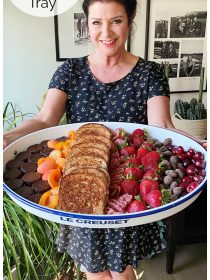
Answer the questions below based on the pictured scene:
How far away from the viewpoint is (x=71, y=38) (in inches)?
106

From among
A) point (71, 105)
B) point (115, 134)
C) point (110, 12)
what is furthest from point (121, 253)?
point (110, 12)

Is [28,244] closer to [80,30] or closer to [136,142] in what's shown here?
[136,142]

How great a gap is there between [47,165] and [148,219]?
0.43 meters

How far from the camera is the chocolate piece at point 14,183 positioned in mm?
1045

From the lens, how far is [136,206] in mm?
931

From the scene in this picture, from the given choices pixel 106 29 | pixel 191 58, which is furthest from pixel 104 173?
pixel 191 58

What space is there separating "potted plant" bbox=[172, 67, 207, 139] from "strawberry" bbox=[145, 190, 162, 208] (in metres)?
2.07

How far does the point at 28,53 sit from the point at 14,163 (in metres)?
1.70

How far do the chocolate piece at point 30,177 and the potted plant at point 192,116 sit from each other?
208cm

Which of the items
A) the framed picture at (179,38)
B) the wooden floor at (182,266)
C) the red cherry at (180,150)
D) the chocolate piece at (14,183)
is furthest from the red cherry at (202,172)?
the framed picture at (179,38)

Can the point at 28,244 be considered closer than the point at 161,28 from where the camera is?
Yes

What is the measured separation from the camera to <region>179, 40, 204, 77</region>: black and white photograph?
3012 millimetres

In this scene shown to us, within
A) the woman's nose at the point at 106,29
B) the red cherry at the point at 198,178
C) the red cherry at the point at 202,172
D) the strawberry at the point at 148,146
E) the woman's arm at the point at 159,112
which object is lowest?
the red cherry at the point at 198,178

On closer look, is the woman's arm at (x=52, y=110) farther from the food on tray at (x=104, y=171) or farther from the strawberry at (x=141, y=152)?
the strawberry at (x=141, y=152)
